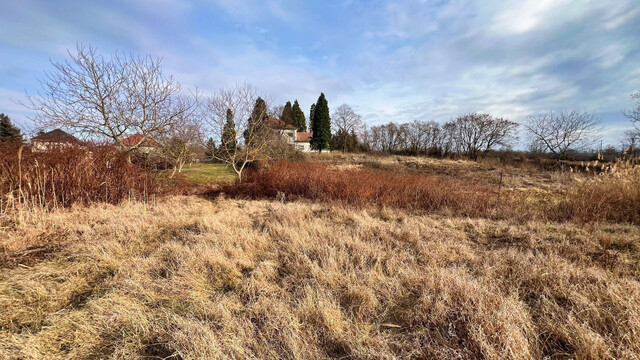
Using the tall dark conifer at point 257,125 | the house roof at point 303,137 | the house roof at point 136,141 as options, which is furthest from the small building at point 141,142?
the house roof at point 303,137

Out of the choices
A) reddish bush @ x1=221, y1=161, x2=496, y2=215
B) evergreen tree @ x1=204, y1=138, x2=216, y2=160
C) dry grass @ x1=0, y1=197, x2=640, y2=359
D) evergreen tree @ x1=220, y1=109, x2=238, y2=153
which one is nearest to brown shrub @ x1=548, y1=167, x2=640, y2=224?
reddish bush @ x1=221, y1=161, x2=496, y2=215

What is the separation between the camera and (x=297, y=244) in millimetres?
3400

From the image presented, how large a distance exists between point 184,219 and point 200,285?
9.08ft

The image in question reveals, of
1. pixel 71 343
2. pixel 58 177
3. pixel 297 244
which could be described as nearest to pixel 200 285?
pixel 71 343

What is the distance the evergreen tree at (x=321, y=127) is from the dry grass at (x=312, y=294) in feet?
113

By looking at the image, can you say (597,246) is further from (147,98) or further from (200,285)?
(147,98)

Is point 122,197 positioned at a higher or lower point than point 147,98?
lower

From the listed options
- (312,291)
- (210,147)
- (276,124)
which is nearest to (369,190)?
(312,291)

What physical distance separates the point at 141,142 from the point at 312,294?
335 inches

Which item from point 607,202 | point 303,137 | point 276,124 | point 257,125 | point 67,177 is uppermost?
point 303,137

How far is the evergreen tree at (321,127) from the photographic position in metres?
37.4

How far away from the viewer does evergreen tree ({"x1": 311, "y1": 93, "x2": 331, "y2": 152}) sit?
123ft

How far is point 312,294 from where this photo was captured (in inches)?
84.7

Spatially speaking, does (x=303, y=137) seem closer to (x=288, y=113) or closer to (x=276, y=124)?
(x=288, y=113)
